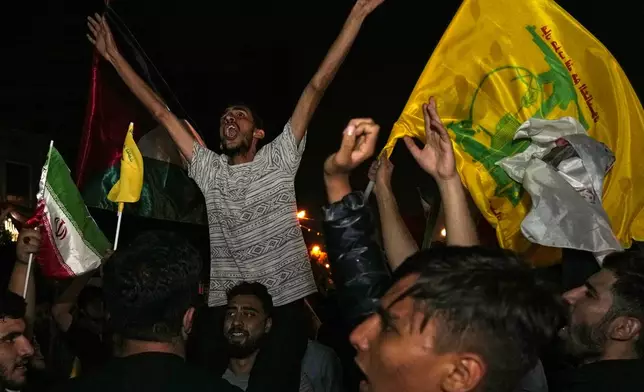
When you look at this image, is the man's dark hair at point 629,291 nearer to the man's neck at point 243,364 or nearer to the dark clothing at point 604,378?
the dark clothing at point 604,378

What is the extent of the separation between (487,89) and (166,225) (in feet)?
13.5

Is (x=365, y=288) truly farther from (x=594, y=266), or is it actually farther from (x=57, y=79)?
(x=57, y=79)

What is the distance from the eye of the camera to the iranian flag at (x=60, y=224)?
5223 mm

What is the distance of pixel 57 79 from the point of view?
1730cm

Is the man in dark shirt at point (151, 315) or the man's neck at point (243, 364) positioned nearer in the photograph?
the man in dark shirt at point (151, 315)

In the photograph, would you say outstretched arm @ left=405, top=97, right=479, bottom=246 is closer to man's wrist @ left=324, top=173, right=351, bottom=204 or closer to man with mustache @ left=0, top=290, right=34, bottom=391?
man's wrist @ left=324, top=173, right=351, bottom=204

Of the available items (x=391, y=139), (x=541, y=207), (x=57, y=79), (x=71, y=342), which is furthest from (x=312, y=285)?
(x=57, y=79)

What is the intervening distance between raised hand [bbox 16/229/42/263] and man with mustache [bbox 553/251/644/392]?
2970mm

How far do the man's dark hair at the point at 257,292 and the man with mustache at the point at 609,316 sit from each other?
1.69 m

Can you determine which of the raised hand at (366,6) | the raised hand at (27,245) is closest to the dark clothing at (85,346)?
the raised hand at (27,245)

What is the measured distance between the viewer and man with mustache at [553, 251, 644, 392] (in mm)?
3406

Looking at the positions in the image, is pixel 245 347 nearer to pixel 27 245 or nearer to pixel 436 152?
pixel 27 245

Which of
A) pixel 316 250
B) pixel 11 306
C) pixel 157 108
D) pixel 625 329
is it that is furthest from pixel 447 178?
pixel 316 250

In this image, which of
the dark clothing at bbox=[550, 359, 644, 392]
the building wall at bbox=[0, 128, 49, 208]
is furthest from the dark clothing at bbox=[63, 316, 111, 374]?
the building wall at bbox=[0, 128, 49, 208]
